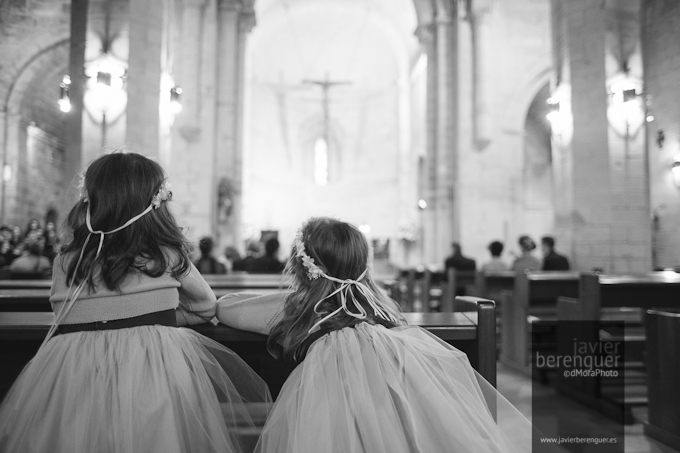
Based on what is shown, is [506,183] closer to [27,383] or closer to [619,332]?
[619,332]

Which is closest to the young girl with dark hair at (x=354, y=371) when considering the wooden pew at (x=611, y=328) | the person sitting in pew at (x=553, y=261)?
the wooden pew at (x=611, y=328)

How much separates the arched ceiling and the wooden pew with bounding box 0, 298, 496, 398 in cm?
1787

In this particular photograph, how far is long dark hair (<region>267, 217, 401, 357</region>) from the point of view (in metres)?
1.81

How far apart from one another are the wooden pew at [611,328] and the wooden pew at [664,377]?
342 mm

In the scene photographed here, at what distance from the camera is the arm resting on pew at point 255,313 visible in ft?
6.30

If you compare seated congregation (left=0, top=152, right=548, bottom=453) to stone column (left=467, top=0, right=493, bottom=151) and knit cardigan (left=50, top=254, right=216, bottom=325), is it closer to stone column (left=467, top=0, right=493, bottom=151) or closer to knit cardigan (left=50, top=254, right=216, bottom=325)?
knit cardigan (left=50, top=254, right=216, bottom=325)

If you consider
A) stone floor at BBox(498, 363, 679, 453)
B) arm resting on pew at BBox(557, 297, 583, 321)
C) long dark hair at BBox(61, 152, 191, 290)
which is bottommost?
stone floor at BBox(498, 363, 679, 453)

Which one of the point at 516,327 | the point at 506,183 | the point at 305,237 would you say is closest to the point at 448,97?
the point at 506,183

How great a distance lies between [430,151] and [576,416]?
34.6ft

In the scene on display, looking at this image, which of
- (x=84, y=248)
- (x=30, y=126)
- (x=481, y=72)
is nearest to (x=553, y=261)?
(x=84, y=248)

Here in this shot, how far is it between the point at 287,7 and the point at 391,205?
8697 mm

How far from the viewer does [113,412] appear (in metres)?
1.61

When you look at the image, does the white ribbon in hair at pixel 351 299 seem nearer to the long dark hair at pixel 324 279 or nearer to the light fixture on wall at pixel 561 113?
the long dark hair at pixel 324 279

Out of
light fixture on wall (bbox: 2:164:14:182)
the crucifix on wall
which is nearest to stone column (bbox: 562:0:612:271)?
light fixture on wall (bbox: 2:164:14:182)
